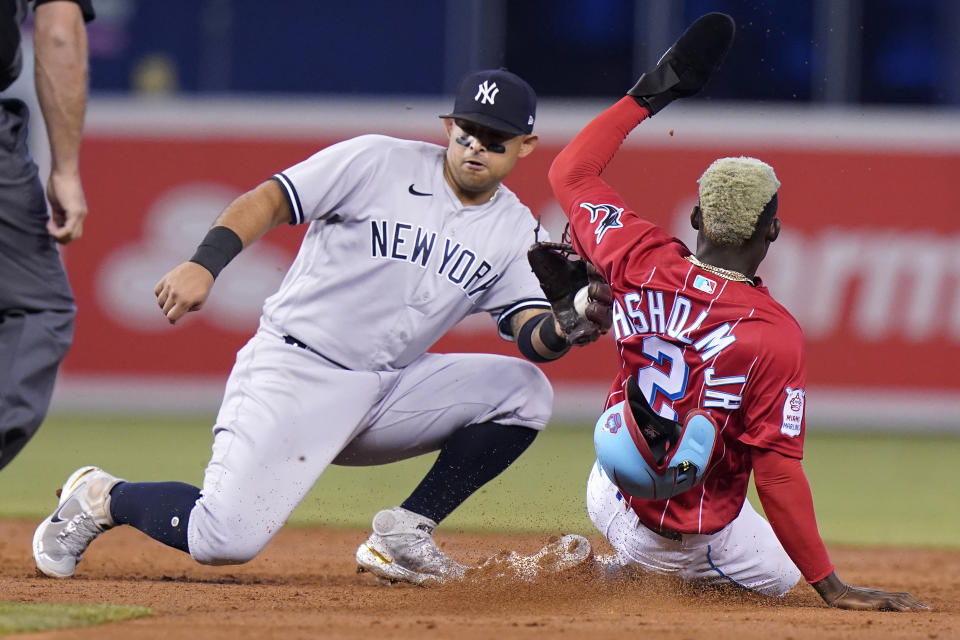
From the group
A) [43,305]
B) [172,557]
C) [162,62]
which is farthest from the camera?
[162,62]

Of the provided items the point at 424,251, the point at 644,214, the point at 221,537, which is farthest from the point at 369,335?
the point at 644,214

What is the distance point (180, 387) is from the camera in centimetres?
929

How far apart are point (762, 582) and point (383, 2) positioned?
9200mm

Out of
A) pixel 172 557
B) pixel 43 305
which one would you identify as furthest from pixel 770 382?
pixel 172 557

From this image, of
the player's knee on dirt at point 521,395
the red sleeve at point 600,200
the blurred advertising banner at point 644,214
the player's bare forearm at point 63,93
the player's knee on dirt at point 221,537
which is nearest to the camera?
the player's bare forearm at point 63,93

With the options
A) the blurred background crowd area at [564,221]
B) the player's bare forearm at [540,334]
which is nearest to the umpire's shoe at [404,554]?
the player's bare forearm at [540,334]

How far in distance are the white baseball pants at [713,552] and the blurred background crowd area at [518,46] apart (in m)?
7.41

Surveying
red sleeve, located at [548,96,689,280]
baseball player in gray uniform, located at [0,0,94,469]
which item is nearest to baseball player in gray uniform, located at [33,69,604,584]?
red sleeve, located at [548,96,689,280]

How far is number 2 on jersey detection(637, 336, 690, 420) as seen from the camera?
12.7ft

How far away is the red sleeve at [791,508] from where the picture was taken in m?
3.72

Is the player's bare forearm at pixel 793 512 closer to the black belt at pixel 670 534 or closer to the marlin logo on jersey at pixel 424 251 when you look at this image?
the black belt at pixel 670 534

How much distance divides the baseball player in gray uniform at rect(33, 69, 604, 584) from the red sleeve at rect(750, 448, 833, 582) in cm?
80

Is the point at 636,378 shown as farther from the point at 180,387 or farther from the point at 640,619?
the point at 180,387

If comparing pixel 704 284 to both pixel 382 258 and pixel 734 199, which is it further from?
pixel 382 258
